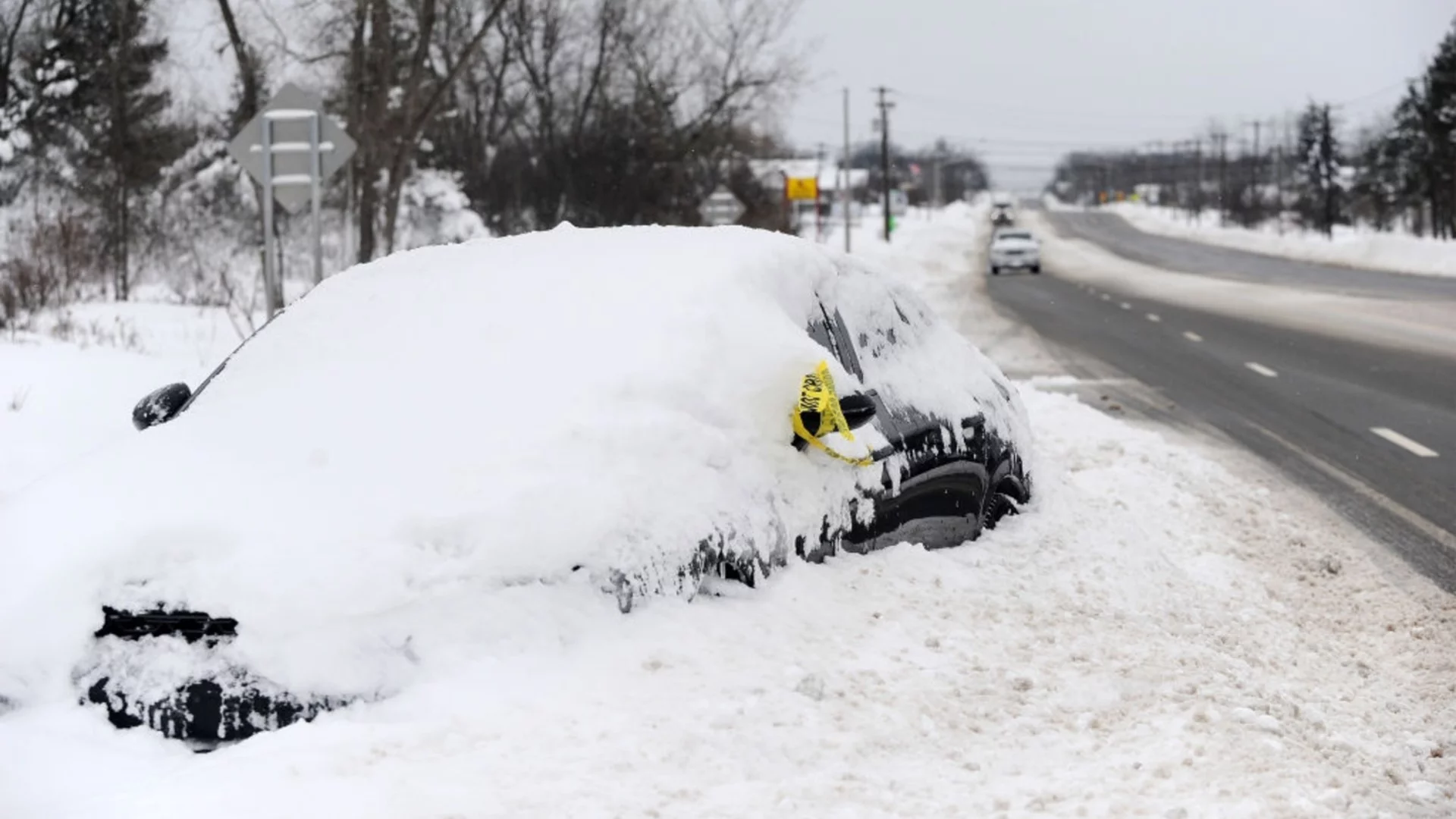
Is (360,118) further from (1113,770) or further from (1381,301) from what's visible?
(1113,770)

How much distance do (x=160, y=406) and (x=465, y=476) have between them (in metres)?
2.01

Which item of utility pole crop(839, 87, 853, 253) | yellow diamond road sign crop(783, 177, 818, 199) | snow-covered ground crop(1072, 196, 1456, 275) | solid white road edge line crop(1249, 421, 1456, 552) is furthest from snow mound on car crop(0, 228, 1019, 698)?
utility pole crop(839, 87, 853, 253)

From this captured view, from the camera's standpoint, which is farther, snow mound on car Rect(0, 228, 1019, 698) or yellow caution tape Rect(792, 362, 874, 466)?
yellow caution tape Rect(792, 362, 874, 466)

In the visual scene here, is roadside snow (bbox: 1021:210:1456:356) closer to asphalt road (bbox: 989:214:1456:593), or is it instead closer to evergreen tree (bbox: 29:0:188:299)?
asphalt road (bbox: 989:214:1456:593)

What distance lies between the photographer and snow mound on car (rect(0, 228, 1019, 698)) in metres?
4.09

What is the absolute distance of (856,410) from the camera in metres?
5.29

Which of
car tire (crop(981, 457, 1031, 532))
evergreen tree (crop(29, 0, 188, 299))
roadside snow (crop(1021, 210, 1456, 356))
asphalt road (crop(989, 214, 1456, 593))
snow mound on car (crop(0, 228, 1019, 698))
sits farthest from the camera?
evergreen tree (crop(29, 0, 188, 299))

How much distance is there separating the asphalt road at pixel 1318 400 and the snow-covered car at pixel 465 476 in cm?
347

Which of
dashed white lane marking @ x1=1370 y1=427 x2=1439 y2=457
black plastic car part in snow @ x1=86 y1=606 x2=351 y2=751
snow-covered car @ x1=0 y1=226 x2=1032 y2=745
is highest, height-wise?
snow-covered car @ x1=0 y1=226 x2=1032 y2=745

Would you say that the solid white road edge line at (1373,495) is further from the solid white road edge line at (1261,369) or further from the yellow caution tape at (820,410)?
the solid white road edge line at (1261,369)

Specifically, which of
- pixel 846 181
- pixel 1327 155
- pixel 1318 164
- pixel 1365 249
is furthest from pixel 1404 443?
pixel 1318 164

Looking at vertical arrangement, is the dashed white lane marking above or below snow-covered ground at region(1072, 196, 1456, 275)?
below

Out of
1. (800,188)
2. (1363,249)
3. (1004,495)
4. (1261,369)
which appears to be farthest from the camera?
(1363,249)

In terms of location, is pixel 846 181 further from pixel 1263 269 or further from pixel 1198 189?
pixel 1198 189
